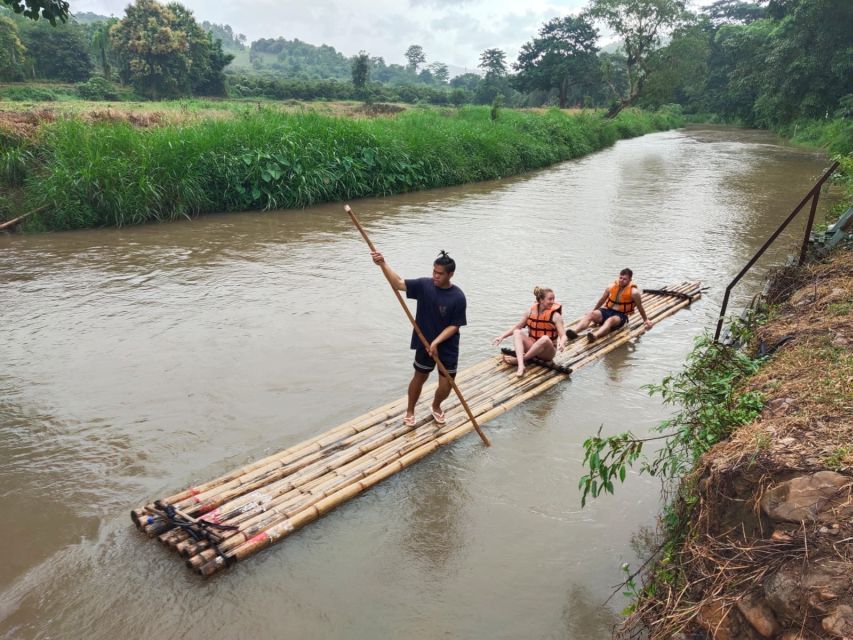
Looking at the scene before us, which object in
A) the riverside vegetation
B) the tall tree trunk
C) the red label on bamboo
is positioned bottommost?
the red label on bamboo

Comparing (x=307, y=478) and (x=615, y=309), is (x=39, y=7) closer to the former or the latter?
(x=307, y=478)

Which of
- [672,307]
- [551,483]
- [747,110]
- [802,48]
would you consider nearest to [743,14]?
[747,110]

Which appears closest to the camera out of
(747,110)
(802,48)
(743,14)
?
(802,48)

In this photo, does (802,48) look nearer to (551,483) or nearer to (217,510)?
(551,483)

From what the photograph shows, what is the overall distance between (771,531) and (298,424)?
3.56 metres

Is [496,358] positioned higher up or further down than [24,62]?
further down

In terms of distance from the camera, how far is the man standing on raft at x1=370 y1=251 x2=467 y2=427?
14.7 ft

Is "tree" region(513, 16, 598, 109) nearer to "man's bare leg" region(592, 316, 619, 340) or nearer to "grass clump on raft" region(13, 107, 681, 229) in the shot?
"grass clump on raft" region(13, 107, 681, 229)

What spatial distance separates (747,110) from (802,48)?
84.1ft

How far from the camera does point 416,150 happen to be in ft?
53.9

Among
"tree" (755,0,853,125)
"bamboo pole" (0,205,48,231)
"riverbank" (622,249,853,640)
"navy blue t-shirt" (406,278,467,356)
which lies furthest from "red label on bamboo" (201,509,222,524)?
"tree" (755,0,853,125)

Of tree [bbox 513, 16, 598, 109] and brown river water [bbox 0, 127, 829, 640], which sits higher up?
tree [bbox 513, 16, 598, 109]

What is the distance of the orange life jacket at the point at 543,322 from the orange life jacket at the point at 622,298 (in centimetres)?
131

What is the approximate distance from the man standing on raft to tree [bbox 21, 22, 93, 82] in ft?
142
